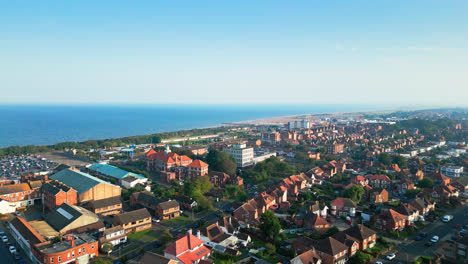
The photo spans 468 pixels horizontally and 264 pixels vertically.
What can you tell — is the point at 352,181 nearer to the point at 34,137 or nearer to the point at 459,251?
the point at 459,251

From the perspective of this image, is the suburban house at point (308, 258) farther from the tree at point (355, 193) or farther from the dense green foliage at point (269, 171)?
the dense green foliage at point (269, 171)

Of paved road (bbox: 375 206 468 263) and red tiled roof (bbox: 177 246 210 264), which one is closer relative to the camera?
red tiled roof (bbox: 177 246 210 264)

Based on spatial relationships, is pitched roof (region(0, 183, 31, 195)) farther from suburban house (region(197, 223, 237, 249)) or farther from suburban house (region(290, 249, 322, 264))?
suburban house (region(290, 249, 322, 264))

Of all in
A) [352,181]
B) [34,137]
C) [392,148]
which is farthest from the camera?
[34,137]

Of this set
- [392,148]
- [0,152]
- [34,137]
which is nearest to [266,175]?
[392,148]

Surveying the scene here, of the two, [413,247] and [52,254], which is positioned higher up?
[52,254]

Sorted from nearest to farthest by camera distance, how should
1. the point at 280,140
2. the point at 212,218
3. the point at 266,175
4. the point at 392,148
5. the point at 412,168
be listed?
the point at 212,218
the point at 266,175
the point at 412,168
the point at 392,148
the point at 280,140

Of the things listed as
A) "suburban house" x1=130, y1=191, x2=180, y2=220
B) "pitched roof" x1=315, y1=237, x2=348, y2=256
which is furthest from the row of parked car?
"pitched roof" x1=315, y1=237, x2=348, y2=256

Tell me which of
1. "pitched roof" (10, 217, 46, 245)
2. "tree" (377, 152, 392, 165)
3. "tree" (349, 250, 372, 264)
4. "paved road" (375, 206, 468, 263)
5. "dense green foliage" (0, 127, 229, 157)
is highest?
"dense green foliage" (0, 127, 229, 157)
